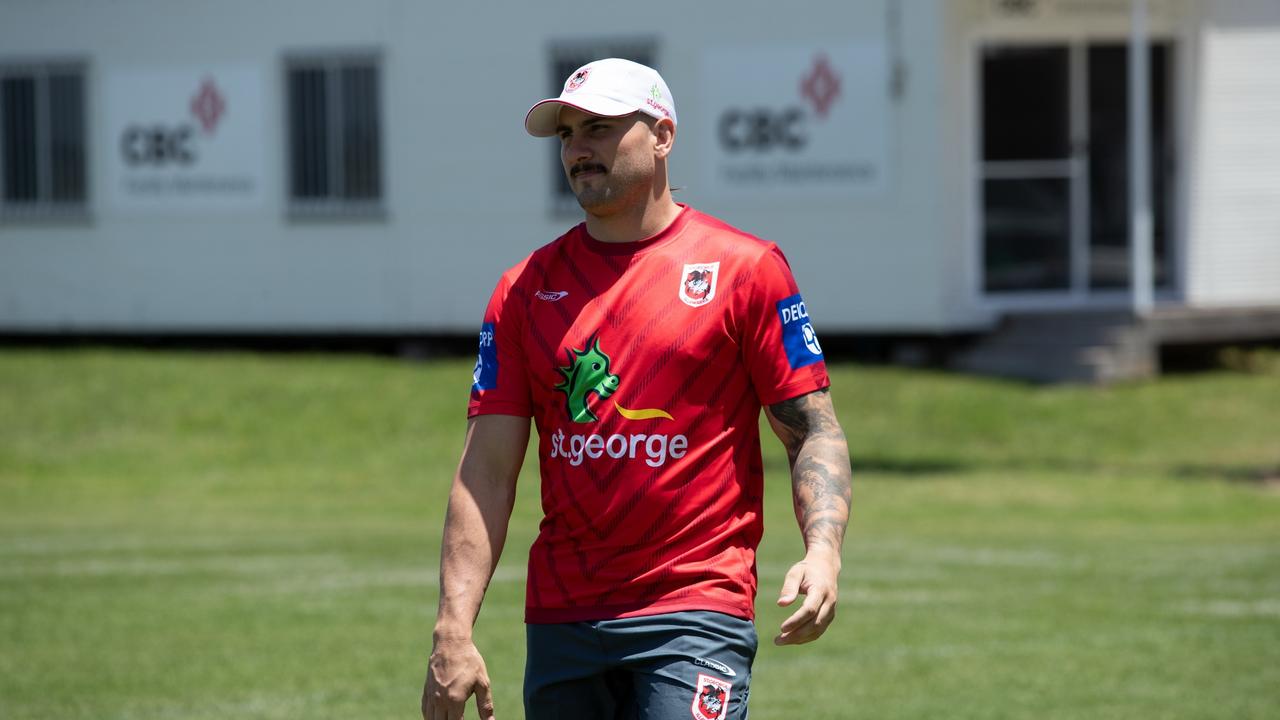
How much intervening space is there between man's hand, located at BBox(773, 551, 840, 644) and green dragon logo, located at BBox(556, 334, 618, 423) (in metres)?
0.62

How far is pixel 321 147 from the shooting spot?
26797mm

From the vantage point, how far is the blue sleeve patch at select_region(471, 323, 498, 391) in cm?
461

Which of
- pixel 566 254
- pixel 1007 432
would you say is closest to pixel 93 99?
pixel 1007 432

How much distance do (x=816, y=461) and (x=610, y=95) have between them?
3.19 ft

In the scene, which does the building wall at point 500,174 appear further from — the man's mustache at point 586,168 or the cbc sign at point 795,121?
the man's mustache at point 586,168

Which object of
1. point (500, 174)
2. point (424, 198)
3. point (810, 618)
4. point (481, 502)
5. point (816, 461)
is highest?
point (500, 174)

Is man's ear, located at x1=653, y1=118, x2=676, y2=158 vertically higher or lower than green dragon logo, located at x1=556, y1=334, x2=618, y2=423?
higher

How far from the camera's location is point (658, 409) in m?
4.39

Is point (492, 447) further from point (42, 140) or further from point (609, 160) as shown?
point (42, 140)

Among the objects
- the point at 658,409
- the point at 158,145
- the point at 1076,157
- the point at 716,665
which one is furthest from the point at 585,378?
the point at 158,145

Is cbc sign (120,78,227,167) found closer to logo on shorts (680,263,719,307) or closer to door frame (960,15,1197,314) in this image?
door frame (960,15,1197,314)

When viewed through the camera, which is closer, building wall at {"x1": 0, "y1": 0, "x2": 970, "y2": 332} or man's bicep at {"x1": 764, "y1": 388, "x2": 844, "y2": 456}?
man's bicep at {"x1": 764, "y1": 388, "x2": 844, "y2": 456}

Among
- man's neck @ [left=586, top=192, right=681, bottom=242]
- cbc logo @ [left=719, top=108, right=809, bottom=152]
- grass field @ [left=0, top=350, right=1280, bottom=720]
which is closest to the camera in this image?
man's neck @ [left=586, top=192, right=681, bottom=242]

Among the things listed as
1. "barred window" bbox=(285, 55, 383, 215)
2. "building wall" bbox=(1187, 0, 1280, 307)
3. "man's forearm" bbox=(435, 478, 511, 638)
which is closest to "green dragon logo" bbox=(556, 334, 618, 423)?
"man's forearm" bbox=(435, 478, 511, 638)
